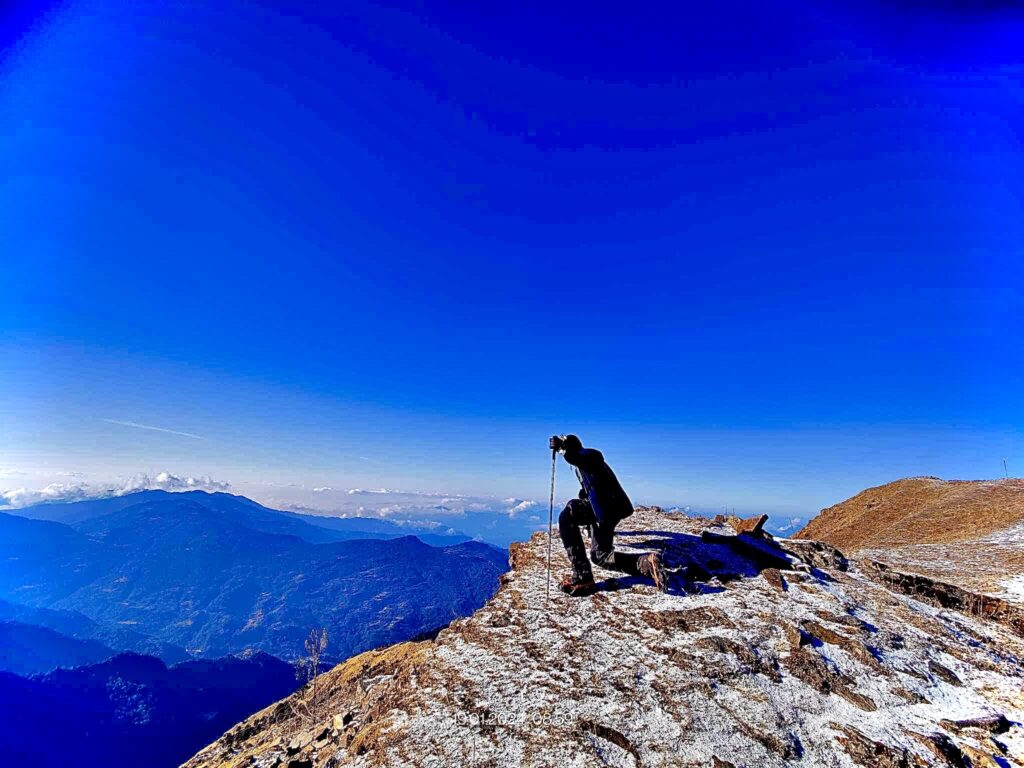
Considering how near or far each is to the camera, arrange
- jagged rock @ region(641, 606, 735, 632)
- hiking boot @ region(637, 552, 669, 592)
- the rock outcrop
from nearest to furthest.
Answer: jagged rock @ region(641, 606, 735, 632)
hiking boot @ region(637, 552, 669, 592)
the rock outcrop

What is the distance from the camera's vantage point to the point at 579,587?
11531mm

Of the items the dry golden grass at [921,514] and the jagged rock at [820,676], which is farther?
the dry golden grass at [921,514]

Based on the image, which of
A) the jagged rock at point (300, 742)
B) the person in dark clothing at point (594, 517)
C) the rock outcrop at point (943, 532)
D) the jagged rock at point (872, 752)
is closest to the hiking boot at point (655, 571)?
the person in dark clothing at point (594, 517)

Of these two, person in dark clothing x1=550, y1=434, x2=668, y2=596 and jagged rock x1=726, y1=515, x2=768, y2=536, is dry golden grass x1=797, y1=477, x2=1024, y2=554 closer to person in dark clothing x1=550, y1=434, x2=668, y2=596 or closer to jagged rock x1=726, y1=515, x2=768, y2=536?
jagged rock x1=726, y1=515, x2=768, y2=536

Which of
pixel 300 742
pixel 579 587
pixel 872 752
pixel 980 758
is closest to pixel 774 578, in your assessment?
pixel 579 587


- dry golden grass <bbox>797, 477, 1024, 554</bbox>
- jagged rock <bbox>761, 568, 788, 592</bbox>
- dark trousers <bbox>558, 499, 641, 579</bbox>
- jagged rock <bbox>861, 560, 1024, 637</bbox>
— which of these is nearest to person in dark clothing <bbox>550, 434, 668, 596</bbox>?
dark trousers <bbox>558, 499, 641, 579</bbox>

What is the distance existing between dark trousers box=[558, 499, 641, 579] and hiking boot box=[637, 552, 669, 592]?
25cm

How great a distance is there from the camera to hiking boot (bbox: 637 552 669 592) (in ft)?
37.5

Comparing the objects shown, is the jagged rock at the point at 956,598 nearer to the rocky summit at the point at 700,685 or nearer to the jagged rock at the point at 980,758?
the rocky summit at the point at 700,685

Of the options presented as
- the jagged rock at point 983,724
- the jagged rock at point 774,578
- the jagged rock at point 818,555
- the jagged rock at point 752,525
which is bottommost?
the jagged rock at point 983,724

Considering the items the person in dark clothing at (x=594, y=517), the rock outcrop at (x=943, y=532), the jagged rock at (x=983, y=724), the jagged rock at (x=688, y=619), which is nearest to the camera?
the jagged rock at (x=983, y=724)

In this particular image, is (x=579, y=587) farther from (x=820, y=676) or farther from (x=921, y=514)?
→ (x=921, y=514)

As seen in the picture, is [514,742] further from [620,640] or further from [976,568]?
[976,568]

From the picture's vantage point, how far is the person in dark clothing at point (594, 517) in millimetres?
11945
